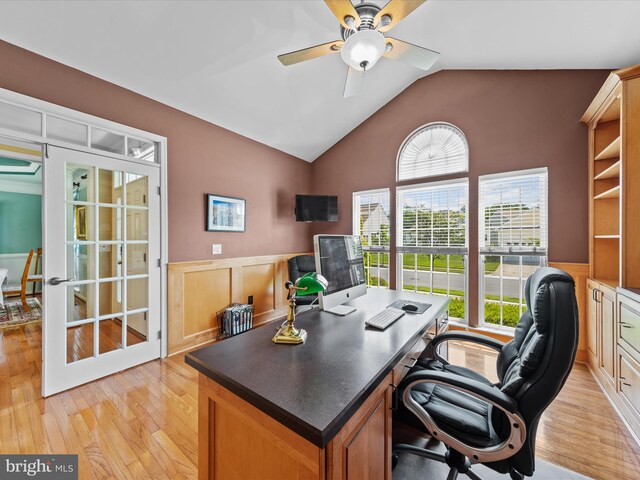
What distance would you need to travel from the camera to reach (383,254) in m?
4.06

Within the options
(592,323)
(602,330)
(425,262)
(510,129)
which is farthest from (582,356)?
(510,129)

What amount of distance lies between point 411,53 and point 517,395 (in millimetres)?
2248

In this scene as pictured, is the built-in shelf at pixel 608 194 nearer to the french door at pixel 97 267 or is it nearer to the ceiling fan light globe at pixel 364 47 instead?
the ceiling fan light globe at pixel 364 47

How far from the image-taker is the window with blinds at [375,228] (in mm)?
4023

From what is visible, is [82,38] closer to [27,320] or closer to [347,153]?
[347,153]

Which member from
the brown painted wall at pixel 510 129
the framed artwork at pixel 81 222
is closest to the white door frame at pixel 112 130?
the framed artwork at pixel 81 222

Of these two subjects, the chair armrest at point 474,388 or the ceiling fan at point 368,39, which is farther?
the ceiling fan at point 368,39

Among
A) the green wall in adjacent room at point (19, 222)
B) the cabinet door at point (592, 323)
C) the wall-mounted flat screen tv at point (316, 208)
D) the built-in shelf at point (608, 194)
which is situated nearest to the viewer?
the built-in shelf at point (608, 194)

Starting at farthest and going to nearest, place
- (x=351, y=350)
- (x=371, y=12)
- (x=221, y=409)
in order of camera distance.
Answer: (x=371, y=12), (x=351, y=350), (x=221, y=409)

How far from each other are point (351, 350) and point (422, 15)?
293cm

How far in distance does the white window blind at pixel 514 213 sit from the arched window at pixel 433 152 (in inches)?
17.5

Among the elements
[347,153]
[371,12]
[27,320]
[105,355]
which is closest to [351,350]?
[371,12]

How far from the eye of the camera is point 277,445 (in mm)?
833

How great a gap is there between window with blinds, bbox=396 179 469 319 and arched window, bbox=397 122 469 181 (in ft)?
0.67
